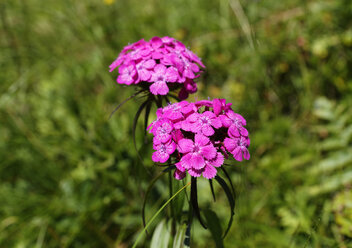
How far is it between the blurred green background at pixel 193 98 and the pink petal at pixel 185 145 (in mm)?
648

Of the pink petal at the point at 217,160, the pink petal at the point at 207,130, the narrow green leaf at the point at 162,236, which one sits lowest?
the narrow green leaf at the point at 162,236

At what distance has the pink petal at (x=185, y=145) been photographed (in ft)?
4.14

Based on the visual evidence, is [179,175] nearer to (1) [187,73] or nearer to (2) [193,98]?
(1) [187,73]

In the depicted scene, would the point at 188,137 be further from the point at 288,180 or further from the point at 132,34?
the point at 132,34

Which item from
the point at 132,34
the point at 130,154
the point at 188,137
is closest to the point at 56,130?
the point at 130,154

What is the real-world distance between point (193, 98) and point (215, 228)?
194cm

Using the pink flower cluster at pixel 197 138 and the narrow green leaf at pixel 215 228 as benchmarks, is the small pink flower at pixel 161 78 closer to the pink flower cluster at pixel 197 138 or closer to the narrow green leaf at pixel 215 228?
the pink flower cluster at pixel 197 138

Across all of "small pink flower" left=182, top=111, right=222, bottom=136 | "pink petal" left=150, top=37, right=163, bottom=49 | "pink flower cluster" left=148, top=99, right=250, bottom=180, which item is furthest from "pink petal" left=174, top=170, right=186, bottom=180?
"pink petal" left=150, top=37, right=163, bottom=49

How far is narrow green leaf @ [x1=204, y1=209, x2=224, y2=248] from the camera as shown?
1530mm

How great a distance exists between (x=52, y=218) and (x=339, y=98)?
11.0ft

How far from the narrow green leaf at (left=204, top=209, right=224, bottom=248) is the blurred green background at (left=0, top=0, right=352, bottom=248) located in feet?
1.38

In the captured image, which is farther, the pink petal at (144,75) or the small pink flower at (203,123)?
the pink petal at (144,75)

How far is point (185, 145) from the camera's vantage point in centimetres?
127

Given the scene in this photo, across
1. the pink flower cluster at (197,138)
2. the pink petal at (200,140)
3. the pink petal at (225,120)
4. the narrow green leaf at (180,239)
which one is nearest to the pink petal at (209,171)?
the pink flower cluster at (197,138)
